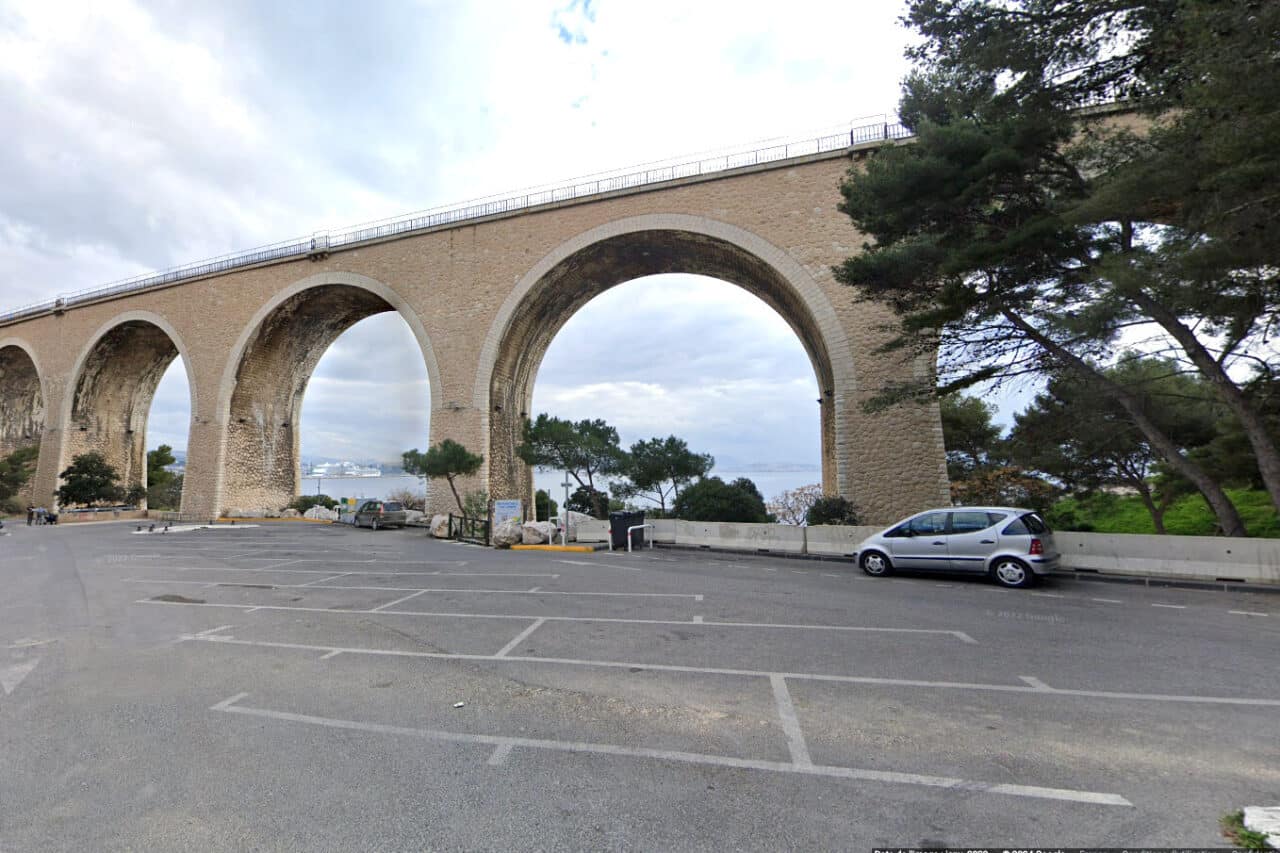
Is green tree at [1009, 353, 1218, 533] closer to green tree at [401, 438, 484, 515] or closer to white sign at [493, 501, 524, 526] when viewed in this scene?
white sign at [493, 501, 524, 526]

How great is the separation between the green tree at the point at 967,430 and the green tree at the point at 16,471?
5065cm

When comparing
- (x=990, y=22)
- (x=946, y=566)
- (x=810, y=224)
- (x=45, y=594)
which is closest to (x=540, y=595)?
(x=946, y=566)

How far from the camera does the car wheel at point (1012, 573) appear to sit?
874 centimetres

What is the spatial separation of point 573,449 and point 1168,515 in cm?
2376

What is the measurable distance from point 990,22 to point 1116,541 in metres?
9.07

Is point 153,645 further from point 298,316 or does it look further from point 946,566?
point 298,316

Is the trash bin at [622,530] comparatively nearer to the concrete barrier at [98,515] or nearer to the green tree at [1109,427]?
the green tree at [1109,427]

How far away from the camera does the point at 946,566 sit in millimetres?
9383

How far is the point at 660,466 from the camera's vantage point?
68.2ft

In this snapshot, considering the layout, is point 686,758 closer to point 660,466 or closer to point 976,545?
point 976,545

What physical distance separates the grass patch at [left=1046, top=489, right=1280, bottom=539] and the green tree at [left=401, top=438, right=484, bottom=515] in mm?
19146

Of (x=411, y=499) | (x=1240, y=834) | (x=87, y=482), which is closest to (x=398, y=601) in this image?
(x=1240, y=834)

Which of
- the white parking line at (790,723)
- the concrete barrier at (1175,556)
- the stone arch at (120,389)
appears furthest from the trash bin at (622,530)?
the stone arch at (120,389)

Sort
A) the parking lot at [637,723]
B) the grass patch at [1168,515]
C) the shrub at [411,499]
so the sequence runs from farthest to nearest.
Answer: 1. the shrub at [411,499]
2. the grass patch at [1168,515]
3. the parking lot at [637,723]
